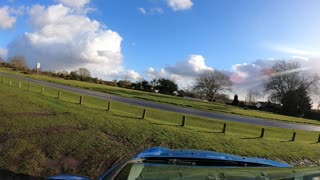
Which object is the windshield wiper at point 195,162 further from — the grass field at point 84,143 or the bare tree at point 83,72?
the bare tree at point 83,72

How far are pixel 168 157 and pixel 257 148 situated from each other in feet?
37.1

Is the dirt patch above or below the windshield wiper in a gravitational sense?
below

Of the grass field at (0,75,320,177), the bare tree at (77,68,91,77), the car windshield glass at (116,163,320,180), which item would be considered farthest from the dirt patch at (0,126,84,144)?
the bare tree at (77,68,91,77)

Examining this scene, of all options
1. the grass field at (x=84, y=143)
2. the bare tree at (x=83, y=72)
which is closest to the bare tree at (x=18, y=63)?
the bare tree at (x=83, y=72)

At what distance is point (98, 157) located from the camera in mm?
10508

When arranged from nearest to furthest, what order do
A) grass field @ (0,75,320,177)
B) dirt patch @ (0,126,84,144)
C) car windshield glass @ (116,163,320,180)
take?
car windshield glass @ (116,163,320,180), grass field @ (0,75,320,177), dirt patch @ (0,126,84,144)

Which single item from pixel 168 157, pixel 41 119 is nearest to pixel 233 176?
pixel 168 157

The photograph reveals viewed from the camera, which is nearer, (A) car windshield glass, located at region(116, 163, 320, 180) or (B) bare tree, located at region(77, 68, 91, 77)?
(A) car windshield glass, located at region(116, 163, 320, 180)

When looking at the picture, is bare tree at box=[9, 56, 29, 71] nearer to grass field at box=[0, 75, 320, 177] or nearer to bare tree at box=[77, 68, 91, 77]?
bare tree at box=[77, 68, 91, 77]

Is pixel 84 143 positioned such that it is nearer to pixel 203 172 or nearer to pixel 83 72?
pixel 203 172

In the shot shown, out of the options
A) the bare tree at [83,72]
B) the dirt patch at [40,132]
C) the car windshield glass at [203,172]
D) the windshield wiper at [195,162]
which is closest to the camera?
the car windshield glass at [203,172]

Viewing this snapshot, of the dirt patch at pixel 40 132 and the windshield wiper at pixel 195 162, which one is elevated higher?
the windshield wiper at pixel 195 162

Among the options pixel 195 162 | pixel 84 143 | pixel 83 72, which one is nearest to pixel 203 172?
pixel 195 162

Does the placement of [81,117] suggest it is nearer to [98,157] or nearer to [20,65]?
[98,157]
